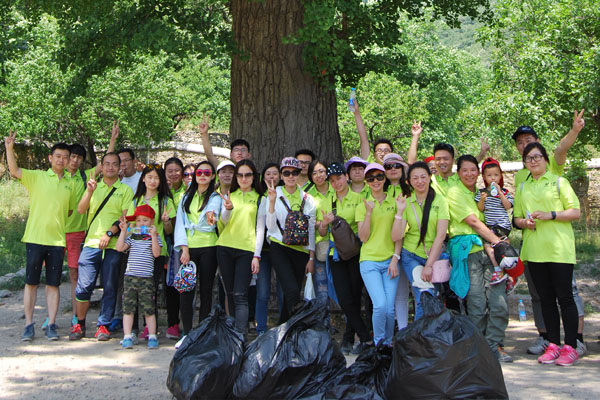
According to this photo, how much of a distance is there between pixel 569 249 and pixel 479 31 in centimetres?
886

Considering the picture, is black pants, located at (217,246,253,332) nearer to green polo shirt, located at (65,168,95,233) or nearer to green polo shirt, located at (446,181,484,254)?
green polo shirt, located at (65,168,95,233)

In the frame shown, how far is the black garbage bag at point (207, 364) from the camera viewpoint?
426cm

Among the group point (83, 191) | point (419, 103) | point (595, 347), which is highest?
point (419, 103)

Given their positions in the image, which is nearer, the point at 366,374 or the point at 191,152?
the point at 366,374

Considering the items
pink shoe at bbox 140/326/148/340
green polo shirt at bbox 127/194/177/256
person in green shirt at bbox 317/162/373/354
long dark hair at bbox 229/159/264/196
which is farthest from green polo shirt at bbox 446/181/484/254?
pink shoe at bbox 140/326/148/340

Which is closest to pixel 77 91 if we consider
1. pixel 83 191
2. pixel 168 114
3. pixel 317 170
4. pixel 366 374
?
pixel 83 191

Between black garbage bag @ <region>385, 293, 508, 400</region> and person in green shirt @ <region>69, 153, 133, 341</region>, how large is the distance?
3.26 meters

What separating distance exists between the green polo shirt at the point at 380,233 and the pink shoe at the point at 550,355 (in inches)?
61.5

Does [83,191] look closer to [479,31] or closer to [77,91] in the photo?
[77,91]

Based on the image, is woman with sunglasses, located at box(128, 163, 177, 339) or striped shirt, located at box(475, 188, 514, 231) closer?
striped shirt, located at box(475, 188, 514, 231)

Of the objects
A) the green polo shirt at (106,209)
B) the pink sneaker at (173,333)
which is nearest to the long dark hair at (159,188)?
the green polo shirt at (106,209)

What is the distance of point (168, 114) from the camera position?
60.1ft

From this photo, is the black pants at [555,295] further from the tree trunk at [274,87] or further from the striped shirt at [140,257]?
the striped shirt at [140,257]

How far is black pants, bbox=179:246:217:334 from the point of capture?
6090 millimetres
